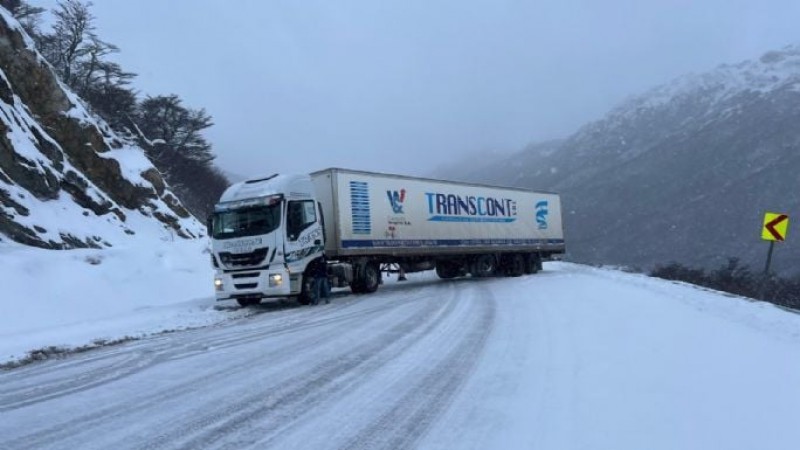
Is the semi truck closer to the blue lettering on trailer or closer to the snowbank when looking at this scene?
the blue lettering on trailer

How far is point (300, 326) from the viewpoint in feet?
40.5

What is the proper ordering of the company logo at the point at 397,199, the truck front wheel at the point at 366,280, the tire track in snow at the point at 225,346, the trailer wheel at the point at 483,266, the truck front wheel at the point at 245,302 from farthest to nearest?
the trailer wheel at the point at 483,266
the company logo at the point at 397,199
the truck front wheel at the point at 366,280
the truck front wheel at the point at 245,302
the tire track in snow at the point at 225,346

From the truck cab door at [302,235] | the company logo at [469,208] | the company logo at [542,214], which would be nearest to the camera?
the truck cab door at [302,235]

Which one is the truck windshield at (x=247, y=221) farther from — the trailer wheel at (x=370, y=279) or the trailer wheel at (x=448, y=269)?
the trailer wheel at (x=448, y=269)

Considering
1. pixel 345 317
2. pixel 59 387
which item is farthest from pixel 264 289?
pixel 59 387

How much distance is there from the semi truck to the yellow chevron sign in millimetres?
10745

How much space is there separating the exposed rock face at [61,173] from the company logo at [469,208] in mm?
12375

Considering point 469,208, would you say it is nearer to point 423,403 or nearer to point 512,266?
point 512,266

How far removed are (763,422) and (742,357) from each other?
2.96 meters

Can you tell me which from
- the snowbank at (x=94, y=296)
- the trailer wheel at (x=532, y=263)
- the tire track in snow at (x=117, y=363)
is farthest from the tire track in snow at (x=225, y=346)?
the trailer wheel at (x=532, y=263)

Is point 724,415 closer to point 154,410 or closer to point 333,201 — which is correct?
point 154,410

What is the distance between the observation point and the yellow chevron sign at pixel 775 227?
18125 mm

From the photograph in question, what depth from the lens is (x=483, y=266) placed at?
27688 millimetres

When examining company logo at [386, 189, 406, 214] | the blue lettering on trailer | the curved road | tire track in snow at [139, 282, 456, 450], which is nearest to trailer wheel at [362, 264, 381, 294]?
the blue lettering on trailer
